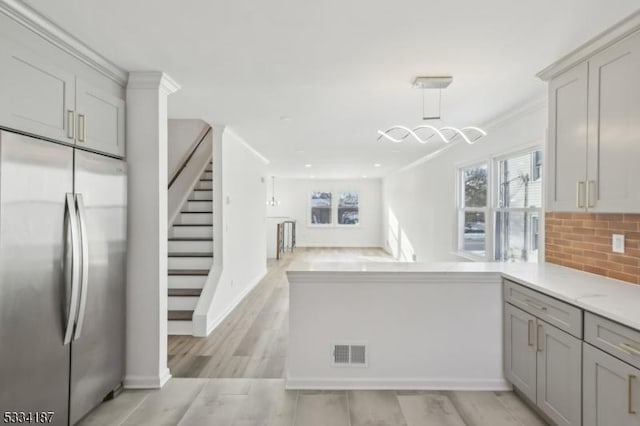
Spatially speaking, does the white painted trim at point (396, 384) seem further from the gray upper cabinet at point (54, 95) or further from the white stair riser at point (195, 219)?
the white stair riser at point (195, 219)

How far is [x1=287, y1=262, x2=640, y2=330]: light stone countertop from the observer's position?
1907mm

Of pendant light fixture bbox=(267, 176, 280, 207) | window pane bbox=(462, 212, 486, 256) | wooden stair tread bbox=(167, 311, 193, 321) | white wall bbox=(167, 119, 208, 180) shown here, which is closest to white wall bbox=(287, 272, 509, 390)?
wooden stair tread bbox=(167, 311, 193, 321)

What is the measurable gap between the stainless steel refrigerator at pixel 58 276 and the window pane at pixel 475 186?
427 centimetres

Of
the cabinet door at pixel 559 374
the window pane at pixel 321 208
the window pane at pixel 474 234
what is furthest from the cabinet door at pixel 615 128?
the window pane at pixel 321 208

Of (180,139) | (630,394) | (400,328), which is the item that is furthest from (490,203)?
(180,139)

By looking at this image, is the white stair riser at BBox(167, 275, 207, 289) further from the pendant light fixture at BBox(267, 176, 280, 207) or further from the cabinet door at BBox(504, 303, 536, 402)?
the pendant light fixture at BBox(267, 176, 280, 207)

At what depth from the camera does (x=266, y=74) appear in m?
2.88

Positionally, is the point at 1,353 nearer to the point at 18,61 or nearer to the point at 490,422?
the point at 18,61

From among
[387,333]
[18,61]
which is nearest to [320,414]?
[387,333]

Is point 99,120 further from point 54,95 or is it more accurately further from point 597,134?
point 597,134

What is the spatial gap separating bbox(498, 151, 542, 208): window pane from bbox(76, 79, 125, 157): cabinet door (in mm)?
3773

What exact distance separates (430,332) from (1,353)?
2.62 m

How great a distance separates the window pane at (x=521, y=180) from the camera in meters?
3.75

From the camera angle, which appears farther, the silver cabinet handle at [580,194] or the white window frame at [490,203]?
the white window frame at [490,203]
